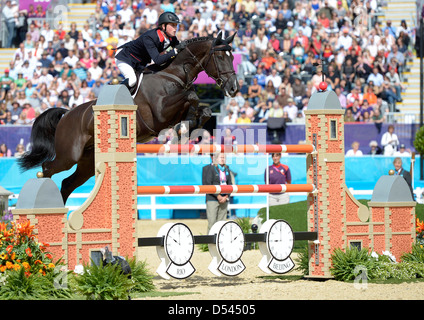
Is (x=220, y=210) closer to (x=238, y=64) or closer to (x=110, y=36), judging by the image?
(x=238, y=64)

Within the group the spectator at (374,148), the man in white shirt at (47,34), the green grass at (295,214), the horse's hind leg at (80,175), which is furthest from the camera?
the man in white shirt at (47,34)

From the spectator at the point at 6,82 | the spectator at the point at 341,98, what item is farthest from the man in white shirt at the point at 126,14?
the spectator at the point at 341,98

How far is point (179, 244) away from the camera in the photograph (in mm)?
8367

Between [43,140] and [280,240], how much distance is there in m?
3.33

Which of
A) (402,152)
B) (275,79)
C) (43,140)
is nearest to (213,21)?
(275,79)

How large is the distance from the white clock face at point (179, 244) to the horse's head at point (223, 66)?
1.65 m

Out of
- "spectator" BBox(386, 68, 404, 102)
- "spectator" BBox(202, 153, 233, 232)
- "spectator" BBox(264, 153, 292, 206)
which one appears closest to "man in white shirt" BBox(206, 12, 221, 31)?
"spectator" BBox(386, 68, 404, 102)

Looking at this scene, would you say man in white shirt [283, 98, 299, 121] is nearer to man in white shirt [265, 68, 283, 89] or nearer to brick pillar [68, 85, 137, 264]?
man in white shirt [265, 68, 283, 89]

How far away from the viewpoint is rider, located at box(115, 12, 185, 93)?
9.30 m

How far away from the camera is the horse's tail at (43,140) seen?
10.2 m

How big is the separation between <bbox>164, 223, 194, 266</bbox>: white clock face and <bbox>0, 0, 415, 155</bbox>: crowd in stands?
10.2 metres

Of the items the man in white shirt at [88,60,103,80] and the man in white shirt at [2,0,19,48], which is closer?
the man in white shirt at [88,60,103,80]

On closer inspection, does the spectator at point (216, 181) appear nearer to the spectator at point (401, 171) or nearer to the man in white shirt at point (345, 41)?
the spectator at point (401, 171)
